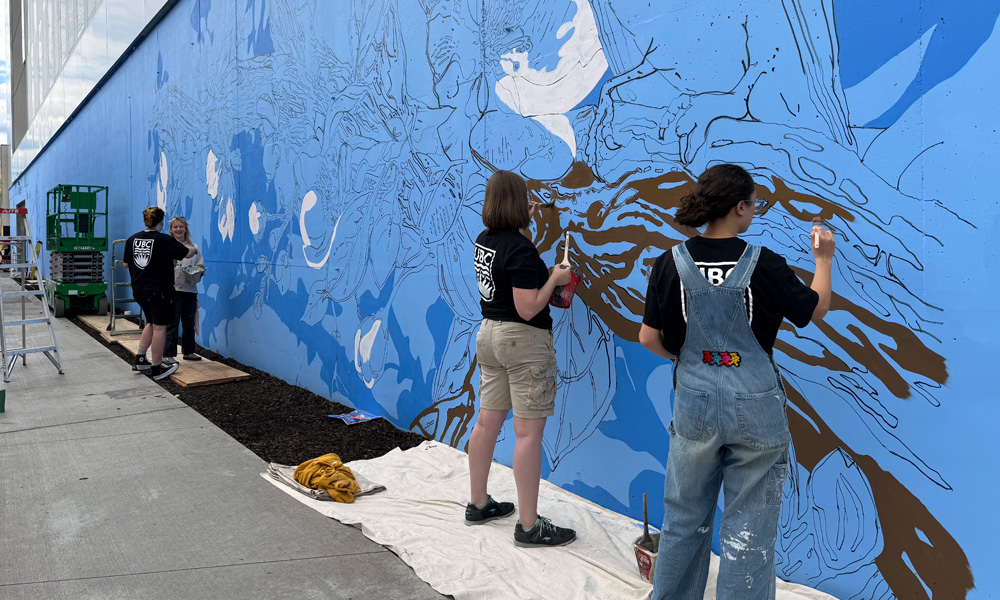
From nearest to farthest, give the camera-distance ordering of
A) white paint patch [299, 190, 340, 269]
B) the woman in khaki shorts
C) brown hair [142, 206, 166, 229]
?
the woman in khaki shorts, white paint patch [299, 190, 340, 269], brown hair [142, 206, 166, 229]

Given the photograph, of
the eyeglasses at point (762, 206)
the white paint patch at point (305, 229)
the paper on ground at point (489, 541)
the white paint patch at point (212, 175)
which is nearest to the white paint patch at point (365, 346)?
the white paint patch at point (305, 229)

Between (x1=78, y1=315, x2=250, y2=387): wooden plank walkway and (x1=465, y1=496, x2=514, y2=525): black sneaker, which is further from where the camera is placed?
Result: (x1=78, y1=315, x2=250, y2=387): wooden plank walkway

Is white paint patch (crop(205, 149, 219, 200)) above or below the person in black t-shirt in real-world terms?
above

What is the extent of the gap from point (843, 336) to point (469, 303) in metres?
2.45

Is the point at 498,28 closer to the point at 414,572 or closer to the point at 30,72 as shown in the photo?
the point at 414,572

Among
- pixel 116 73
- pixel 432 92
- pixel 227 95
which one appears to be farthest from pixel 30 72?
pixel 432 92

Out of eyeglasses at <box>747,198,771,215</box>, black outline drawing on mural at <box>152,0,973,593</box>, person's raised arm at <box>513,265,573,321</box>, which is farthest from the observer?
person's raised arm at <box>513,265,573,321</box>

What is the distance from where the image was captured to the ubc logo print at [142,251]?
24.4ft

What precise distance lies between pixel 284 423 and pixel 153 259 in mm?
3014

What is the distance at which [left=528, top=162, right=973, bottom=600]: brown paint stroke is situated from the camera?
2.45 m

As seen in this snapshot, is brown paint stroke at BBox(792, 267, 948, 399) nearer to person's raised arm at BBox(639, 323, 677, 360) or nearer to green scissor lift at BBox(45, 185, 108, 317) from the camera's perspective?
person's raised arm at BBox(639, 323, 677, 360)

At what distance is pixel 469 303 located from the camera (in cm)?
457

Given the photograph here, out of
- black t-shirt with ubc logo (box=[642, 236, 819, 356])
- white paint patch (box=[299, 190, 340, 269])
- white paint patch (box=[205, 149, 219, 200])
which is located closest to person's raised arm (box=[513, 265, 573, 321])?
black t-shirt with ubc logo (box=[642, 236, 819, 356])

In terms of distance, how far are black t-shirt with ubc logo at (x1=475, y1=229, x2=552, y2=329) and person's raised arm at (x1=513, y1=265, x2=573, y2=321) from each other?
0.09ft
